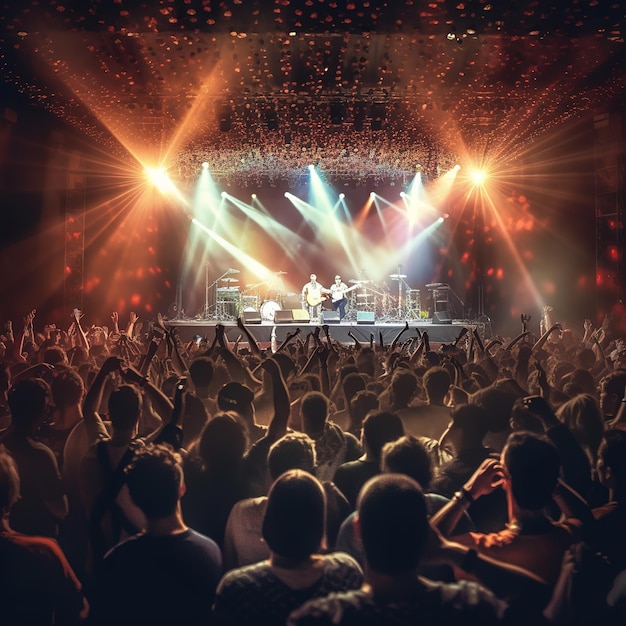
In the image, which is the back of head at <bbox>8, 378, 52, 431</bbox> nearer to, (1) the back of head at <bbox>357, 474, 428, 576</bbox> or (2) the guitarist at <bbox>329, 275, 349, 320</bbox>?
(1) the back of head at <bbox>357, 474, 428, 576</bbox>

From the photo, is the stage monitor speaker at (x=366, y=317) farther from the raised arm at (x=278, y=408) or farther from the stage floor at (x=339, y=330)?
the raised arm at (x=278, y=408)

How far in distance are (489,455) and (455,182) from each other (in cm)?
1655

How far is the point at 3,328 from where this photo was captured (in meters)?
12.6

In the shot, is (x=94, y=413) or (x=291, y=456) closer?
(x=291, y=456)

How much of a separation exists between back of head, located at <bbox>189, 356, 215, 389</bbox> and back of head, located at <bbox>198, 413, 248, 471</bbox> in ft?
5.46

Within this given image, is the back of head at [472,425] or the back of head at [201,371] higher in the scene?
the back of head at [201,371]

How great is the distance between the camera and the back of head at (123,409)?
8.57ft

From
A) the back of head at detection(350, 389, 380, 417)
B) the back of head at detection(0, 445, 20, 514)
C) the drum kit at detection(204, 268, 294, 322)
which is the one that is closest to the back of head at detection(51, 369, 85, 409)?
the back of head at detection(0, 445, 20, 514)

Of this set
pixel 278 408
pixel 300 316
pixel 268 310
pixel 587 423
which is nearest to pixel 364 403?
pixel 278 408

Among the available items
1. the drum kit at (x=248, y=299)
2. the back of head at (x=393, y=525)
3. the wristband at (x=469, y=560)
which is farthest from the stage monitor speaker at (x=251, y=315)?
the back of head at (x=393, y=525)

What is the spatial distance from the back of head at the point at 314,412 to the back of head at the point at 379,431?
0.36 metres

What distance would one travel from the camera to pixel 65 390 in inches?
126

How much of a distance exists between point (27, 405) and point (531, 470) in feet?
6.91

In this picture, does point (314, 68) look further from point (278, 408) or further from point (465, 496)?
point (465, 496)
